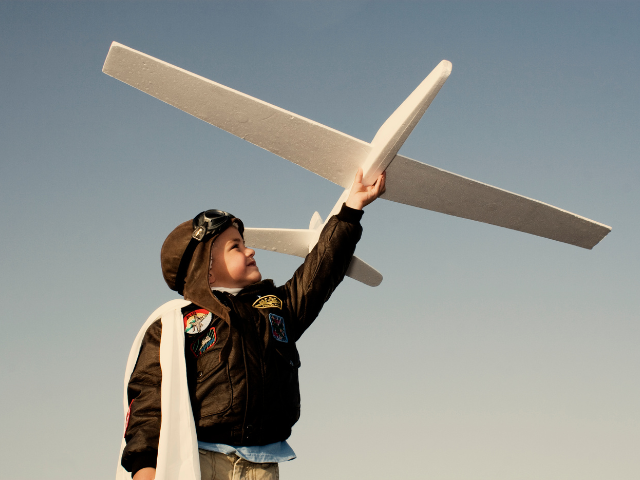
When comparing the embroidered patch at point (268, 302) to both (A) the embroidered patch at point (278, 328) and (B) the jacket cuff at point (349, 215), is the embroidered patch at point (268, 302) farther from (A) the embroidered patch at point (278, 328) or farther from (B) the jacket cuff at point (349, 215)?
(B) the jacket cuff at point (349, 215)

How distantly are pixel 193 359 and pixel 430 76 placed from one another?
2.53 meters

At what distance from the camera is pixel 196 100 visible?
14.1ft

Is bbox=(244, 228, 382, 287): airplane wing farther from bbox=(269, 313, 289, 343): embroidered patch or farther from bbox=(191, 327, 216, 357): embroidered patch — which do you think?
bbox=(191, 327, 216, 357): embroidered patch

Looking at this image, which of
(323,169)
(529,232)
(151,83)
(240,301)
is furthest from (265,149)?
(529,232)

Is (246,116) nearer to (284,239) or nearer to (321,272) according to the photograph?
(321,272)

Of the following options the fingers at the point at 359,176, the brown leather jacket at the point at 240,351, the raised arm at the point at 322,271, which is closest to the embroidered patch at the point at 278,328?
the brown leather jacket at the point at 240,351

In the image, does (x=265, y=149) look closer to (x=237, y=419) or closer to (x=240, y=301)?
(x=240, y=301)

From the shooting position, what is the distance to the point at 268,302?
13.4 ft

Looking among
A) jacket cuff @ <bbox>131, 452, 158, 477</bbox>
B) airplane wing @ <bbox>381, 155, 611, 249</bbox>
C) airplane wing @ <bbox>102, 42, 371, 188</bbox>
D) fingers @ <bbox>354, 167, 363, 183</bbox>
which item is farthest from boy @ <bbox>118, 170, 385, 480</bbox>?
airplane wing @ <bbox>381, 155, 611, 249</bbox>

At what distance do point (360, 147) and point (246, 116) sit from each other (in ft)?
3.03

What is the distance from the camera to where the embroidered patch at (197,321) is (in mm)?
3809

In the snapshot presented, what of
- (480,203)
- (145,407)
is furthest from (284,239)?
(145,407)

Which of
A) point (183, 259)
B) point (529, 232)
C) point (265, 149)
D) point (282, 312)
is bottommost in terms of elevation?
point (282, 312)

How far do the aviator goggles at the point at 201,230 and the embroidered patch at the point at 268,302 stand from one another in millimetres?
586
